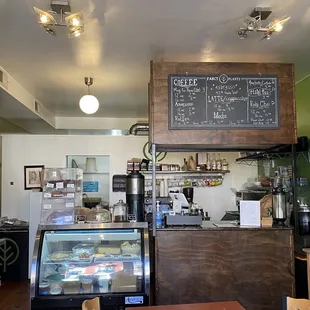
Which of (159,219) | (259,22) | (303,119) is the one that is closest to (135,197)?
(159,219)

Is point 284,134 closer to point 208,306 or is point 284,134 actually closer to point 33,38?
point 208,306

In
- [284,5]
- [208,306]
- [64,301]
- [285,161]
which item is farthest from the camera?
[285,161]

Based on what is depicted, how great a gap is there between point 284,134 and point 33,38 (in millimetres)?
2521

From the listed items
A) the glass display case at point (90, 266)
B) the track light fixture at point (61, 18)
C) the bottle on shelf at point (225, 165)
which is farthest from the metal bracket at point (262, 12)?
the bottle on shelf at point (225, 165)

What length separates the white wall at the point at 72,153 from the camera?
5.95 m

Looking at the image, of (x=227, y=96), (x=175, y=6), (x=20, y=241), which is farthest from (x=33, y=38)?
(x=20, y=241)

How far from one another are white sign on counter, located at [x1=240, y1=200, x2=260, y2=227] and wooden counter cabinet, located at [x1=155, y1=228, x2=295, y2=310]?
0.34ft

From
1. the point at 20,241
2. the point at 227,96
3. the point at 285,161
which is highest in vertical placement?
the point at 227,96

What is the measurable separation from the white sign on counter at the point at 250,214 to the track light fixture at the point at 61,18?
6.91 feet

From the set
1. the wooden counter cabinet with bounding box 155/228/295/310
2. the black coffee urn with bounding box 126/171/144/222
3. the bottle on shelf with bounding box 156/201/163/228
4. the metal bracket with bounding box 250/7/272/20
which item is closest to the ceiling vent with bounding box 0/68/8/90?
the black coffee urn with bounding box 126/171/144/222

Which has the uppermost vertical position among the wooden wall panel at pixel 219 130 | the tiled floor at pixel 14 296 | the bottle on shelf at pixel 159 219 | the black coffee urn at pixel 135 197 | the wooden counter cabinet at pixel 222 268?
the wooden wall panel at pixel 219 130

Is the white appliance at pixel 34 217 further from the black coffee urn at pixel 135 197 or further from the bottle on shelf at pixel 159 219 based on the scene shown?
the bottle on shelf at pixel 159 219

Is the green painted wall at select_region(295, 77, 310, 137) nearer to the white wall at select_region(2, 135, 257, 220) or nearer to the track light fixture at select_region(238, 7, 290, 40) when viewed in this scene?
the track light fixture at select_region(238, 7, 290, 40)

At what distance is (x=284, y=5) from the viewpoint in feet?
8.41
